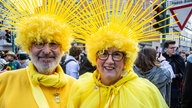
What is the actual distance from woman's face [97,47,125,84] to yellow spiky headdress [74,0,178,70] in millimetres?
46

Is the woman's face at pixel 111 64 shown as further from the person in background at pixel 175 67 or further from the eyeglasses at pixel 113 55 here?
the person in background at pixel 175 67

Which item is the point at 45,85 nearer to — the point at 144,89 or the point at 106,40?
the point at 106,40

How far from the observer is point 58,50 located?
2.72 meters

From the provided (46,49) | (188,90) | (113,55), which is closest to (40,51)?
(46,49)

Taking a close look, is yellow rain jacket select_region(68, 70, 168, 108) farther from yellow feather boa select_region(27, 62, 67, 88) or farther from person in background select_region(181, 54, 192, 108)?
person in background select_region(181, 54, 192, 108)

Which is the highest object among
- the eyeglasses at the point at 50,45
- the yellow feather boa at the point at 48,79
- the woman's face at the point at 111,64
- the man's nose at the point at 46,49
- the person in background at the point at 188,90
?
the eyeglasses at the point at 50,45

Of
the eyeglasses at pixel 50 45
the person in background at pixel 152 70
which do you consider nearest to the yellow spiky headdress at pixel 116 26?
the eyeglasses at pixel 50 45

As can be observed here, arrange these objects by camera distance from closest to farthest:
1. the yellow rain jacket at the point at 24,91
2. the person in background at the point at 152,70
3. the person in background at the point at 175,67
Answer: the yellow rain jacket at the point at 24,91 → the person in background at the point at 152,70 → the person in background at the point at 175,67

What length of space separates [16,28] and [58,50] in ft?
1.67

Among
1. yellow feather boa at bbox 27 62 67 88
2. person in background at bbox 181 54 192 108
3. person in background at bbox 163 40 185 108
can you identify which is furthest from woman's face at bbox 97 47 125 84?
person in background at bbox 163 40 185 108

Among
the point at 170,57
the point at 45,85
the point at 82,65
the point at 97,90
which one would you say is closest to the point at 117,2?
the point at 97,90

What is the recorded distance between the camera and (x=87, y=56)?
2.70 metres

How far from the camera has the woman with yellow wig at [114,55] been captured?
2367mm

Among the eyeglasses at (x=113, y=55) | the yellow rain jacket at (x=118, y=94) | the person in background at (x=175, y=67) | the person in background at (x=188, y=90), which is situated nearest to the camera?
the yellow rain jacket at (x=118, y=94)
